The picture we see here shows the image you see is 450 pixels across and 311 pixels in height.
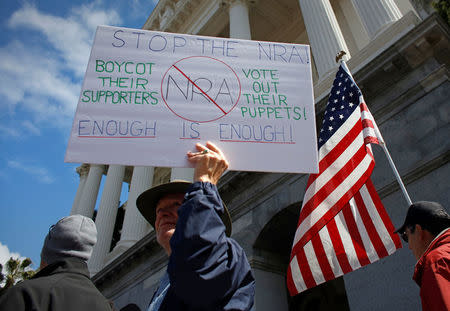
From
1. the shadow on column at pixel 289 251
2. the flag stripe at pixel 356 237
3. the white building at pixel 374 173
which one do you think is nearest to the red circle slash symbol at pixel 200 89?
the flag stripe at pixel 356 237

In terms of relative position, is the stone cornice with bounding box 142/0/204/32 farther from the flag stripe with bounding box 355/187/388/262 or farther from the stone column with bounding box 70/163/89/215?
the flag stripe with bounding box 355/187/388/262

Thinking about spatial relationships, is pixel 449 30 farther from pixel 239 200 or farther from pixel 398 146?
pixel 239 200

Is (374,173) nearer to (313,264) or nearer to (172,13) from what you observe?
(313,264)

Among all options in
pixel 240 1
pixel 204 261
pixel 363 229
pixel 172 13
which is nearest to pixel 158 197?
pixel 204 261

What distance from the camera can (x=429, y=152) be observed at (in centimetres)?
613

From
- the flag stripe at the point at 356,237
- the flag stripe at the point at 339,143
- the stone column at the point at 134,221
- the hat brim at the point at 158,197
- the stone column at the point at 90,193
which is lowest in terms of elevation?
the hat brim at the point at 158,197

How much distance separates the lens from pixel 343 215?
5.04m

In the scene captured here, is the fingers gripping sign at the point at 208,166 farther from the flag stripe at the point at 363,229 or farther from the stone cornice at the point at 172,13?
the stone cornice at the point at 172,13

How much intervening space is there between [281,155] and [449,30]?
6298 mm

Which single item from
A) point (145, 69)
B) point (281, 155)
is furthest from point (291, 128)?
point (145, 69)

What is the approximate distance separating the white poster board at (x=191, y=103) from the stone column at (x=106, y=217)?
16164 mm

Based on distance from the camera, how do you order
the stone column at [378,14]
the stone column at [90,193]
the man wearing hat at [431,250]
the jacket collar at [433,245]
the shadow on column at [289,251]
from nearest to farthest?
the man wearing hat at [431,250]
the jacket collar at [433,245]
the shadow on column at [289,251]
the stone column at [378,14]
the stone column at [90,193]

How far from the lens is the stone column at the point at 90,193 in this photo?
22.0m

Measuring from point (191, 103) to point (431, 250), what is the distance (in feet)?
6.42
